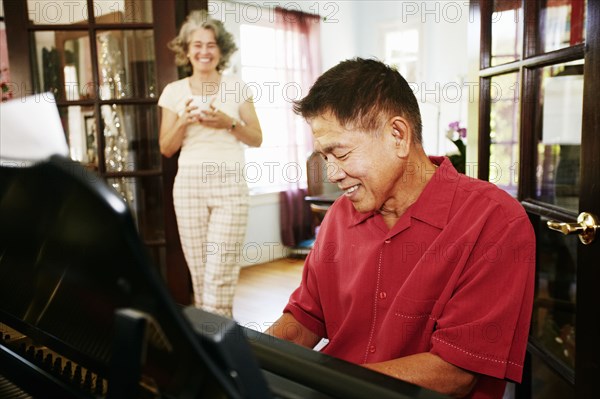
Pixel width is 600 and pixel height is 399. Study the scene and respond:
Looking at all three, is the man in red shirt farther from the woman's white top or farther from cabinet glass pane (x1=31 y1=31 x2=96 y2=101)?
cabinet glass pane (x1=31 y1=31 x2=96 y2=101)

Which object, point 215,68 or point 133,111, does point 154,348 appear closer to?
point 215,68

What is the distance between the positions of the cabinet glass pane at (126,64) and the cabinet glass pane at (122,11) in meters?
0.06

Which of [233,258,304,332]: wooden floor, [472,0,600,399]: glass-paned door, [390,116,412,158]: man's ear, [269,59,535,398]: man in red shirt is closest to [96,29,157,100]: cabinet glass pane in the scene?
[233,258,304,332]: wooden floor

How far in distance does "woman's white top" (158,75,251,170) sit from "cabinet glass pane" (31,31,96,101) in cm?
48

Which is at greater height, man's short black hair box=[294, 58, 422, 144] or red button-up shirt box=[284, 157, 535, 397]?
man's short black hair box=[294, 58, 422, 144]

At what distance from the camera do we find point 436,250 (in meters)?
1.05

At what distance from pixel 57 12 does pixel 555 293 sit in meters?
2.75

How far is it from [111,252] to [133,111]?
111 inches

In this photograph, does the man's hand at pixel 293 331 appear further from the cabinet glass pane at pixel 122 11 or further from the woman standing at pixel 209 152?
the cabinet glass pane at pixel 122 11

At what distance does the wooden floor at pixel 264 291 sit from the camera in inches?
144

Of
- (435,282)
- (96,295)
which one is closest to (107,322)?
(96,295)

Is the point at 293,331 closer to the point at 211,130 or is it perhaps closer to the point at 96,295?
the point at 96,295

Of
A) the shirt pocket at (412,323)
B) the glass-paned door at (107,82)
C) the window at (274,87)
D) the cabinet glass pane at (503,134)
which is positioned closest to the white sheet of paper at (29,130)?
the shirt pocket at (412,323)

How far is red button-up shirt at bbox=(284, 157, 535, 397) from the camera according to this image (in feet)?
3.18
